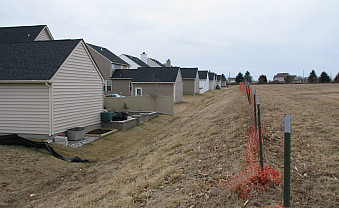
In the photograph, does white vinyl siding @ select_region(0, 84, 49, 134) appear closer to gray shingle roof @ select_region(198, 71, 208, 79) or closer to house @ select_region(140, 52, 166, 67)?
house @ select_region(140, 52, 166, 67)

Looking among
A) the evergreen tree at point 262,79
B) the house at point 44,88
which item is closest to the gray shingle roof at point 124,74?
the house at point 44,88

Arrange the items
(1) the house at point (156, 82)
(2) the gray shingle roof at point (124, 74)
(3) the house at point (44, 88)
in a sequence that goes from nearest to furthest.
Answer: (3) the house at point (44, 88), (1) the house at point (156, 82), (2) the gray shingle roof at point (124, 74)

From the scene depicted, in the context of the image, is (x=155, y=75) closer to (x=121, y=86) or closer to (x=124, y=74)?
(x=124, y=74)

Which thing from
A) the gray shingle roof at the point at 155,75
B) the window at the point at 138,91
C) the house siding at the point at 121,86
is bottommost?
the window at the point at 138,91

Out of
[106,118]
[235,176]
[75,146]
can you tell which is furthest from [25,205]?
[106,118]

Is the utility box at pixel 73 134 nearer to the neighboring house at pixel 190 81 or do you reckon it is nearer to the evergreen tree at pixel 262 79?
the neighboring house at pixel 190 81

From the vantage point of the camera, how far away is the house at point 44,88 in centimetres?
1239

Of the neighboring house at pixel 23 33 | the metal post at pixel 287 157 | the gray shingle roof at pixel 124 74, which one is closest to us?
the metal post at pixel 287 157

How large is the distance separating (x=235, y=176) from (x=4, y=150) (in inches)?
342

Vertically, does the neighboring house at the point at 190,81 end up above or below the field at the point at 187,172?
above

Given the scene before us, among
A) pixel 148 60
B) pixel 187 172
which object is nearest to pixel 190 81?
pixel 148 60

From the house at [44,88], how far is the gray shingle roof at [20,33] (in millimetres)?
5867

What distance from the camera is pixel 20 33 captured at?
2162 cm

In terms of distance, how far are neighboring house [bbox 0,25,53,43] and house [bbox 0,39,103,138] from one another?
5812 mm
